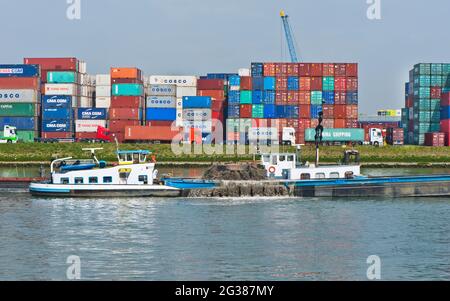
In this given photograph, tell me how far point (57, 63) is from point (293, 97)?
124 ft

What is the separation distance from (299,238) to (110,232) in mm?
9036

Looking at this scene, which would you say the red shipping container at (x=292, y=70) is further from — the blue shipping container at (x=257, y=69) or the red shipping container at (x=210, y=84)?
the red shipping container at (x=210, y=84)

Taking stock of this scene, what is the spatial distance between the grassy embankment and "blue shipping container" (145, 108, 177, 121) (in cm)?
886

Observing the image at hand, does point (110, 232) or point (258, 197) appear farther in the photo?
point (258, 197)

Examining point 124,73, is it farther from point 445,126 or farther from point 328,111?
point 445,126

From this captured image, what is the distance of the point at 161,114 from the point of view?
368 feet

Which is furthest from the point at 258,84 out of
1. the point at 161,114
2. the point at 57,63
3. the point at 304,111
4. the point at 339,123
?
the point at 57,63

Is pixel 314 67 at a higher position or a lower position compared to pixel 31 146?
higher

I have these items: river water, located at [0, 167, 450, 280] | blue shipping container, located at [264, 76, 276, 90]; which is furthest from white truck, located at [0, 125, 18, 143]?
river water, located at [0, 167, 450, 280]

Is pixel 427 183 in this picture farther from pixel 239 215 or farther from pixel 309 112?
pixel 309 112

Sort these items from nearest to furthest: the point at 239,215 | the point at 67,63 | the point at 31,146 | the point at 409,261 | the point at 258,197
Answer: the point at 409,261, the point at 239,215, the point at 258,197, the point at 31,146, the point at 67,63

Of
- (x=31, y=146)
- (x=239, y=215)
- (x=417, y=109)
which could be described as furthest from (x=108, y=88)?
(x=239, y=215)
